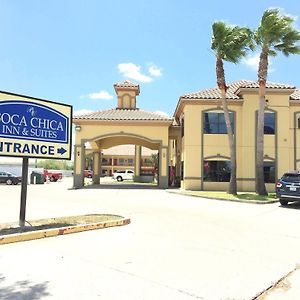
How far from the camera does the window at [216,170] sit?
2831 cm

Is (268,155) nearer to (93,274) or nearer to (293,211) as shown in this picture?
(293,211)

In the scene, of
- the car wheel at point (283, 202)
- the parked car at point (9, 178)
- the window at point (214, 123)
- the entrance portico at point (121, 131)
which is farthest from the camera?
the parked car at point (9, 178)

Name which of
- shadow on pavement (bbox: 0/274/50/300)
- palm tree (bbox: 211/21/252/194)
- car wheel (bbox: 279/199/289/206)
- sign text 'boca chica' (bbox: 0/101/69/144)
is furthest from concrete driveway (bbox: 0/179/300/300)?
palm tree (bbox: 211/21/252/194)

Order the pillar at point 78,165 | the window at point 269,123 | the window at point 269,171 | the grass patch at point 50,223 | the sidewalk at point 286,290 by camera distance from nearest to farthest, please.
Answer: the sidewalk at point 286,290 < the grass patch at point 50,223 < the window at point 269,171 < the window at point 269,123 < the pillar at point 78,165

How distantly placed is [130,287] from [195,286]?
100 cm

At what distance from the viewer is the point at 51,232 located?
30.6ft

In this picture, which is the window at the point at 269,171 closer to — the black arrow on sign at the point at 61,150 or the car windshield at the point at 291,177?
the car windshield at the point at 291,177

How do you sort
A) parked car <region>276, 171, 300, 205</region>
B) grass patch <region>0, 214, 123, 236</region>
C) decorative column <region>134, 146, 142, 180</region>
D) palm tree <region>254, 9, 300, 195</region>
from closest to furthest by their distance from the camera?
grass patch <region>0, 214, 123, 236</region>, parked car <region>276, 171, 300, 205</region>, palm tree <region>254, 9, 300, 195</region>, decorative column <region>134, 146, 142, 180</region>

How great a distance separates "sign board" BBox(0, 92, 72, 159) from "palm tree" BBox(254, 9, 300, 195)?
47.5ft

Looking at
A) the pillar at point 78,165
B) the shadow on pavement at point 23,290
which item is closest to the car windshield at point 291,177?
the shadow on pavement at point 23,290

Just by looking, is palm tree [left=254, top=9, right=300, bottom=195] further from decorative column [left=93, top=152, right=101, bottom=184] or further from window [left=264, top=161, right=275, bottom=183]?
decorative column [left=93, top=152, right=101, bottom=184]

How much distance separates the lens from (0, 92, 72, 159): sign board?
9969 millimetres

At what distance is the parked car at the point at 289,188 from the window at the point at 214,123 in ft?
34.7

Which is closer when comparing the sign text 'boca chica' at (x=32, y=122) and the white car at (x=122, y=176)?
the sign text 'boca chica' at (x=32, y=122)
